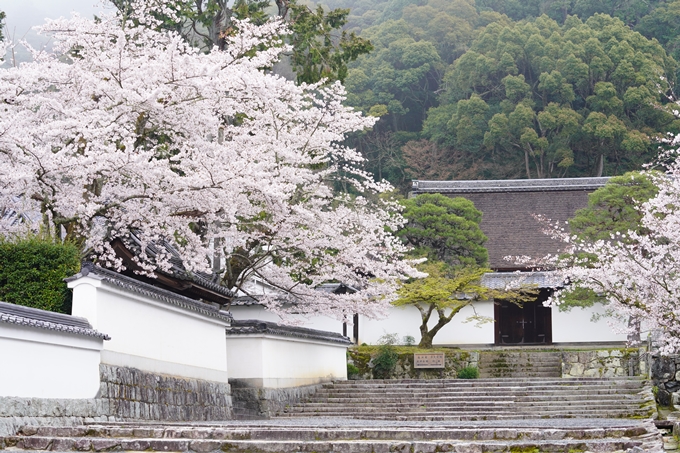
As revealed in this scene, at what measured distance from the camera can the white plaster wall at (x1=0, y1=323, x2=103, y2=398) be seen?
8.28 meters

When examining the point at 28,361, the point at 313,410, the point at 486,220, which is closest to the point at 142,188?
the point at 28,361

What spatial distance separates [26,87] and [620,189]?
61.8 ft

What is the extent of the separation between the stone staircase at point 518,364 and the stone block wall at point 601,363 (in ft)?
3.92

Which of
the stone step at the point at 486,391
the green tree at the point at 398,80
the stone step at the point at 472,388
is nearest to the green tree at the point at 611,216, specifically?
the stone step at the point at 472,388

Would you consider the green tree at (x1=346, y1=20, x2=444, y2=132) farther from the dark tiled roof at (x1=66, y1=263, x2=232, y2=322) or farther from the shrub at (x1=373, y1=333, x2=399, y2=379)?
the dark tiled roof at (x1=66, y1=263, x2=232, y2=322)

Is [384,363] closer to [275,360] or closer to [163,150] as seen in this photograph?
[275,360]

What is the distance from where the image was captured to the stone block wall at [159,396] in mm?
10500

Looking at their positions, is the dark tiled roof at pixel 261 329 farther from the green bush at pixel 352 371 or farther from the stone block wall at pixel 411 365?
the stone block wall at pixel 411 365

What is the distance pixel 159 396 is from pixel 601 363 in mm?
14932

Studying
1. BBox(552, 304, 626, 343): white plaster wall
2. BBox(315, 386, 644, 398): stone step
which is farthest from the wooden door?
BBox(315, 386, 644, 398): stone step

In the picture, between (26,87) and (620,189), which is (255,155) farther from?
(620,189)

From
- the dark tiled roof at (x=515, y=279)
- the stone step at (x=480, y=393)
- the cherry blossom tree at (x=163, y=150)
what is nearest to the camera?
the cherry blossom tree at (x=163, y=150)

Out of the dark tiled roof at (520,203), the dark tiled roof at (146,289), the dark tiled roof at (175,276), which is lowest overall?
the dark tiled roof at (146,289)

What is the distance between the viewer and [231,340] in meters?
16.3
